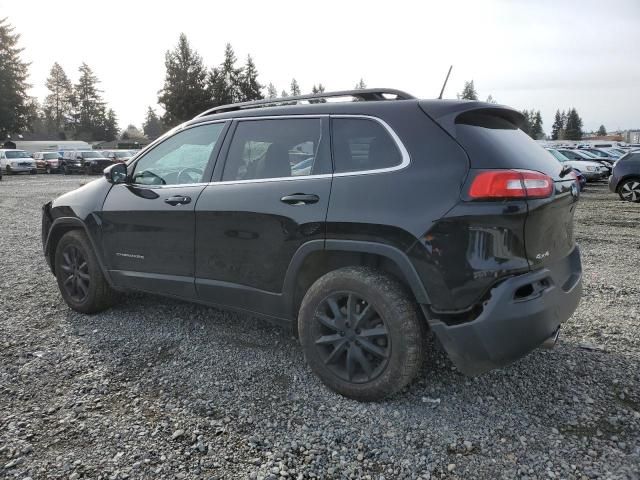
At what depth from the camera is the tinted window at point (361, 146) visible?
112 inches

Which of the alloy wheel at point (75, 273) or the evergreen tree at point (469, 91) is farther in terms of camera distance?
the evergreen tree at point (469, 91)

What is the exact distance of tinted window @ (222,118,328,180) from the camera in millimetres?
3172

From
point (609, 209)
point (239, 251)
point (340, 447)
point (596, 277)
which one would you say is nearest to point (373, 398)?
point (340, 447)

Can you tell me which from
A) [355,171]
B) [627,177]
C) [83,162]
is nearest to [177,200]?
[355,171]

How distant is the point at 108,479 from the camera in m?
2.34

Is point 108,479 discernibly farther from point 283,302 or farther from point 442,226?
point 442,226

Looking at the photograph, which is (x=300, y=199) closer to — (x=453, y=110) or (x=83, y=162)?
(x=453, y=110)

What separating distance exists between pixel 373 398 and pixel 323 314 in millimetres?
571

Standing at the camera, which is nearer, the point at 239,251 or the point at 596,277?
the point at 239,251

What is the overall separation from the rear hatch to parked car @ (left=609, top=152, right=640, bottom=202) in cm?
1265

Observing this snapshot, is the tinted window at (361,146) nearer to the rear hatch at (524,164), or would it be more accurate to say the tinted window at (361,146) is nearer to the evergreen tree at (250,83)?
the rear hatch at (524,164)

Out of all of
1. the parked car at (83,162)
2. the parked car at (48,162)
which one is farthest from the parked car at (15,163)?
the parked car at (83,162)

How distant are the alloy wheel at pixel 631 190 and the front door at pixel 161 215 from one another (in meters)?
13.8

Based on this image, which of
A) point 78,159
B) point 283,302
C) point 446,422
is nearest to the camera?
point 446,422
